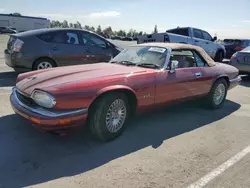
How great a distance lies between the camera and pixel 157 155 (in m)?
3.56

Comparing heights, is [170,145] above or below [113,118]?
below

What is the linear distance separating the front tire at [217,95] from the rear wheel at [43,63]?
14.6ft

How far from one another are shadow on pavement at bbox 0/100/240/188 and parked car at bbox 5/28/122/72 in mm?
3068

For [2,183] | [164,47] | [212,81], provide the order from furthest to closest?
[212,81] < [164,47] < [2,183]

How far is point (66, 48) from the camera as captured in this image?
25.4ft

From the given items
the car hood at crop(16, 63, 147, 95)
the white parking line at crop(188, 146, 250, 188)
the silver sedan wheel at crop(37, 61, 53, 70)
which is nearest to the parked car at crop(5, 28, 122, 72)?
the silver sedan wheel at crop(37, 61, 53, 70)

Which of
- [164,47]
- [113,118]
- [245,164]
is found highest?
[164,47]

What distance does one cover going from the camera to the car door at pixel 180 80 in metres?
4.40

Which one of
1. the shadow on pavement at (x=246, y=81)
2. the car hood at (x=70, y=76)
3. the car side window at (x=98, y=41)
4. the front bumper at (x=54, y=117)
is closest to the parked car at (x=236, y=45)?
the shadow on pavement at (x=246, y=81)

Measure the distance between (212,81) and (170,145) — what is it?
2.20 metres

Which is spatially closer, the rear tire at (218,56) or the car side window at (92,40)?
the car side window at (92,40)

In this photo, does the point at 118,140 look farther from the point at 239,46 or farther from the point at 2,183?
the point at 239,46

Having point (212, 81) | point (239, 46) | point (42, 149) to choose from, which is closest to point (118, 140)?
point (42, 149)

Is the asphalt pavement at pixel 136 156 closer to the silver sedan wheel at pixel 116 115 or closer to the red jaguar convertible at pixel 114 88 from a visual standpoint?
the silver sedan wheel at pixel 116 115
